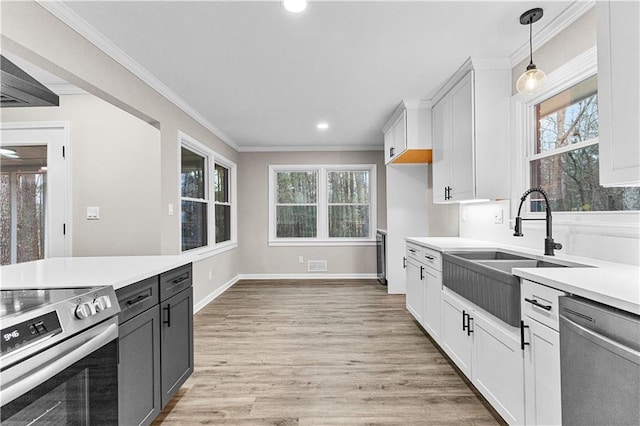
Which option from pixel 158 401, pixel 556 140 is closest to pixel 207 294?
pixel 158 401

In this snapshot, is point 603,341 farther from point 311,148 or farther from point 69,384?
point 311,148

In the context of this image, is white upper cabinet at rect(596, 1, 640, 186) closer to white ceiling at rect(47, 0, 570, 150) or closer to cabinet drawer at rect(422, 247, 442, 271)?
white ceiling at rect(47, 0, 570, 150)

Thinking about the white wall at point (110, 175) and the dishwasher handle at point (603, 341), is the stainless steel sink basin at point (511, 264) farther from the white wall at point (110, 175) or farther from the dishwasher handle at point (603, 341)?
the white wall at point (110, 175)

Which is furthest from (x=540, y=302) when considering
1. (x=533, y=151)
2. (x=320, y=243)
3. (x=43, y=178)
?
(x=320, y=243)

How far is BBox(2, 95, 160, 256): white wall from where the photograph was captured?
3186 mm

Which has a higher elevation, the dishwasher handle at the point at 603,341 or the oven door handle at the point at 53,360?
the dishwasher handle at the point at 603,341

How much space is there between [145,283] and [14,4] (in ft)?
5.25

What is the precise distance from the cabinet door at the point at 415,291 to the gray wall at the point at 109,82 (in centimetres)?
251

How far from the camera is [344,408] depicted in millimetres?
2125

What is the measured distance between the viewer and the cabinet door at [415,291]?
10.8 ft

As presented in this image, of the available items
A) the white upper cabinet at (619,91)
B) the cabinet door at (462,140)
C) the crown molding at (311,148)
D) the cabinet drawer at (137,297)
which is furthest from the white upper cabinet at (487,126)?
the crown molding at (311,148)

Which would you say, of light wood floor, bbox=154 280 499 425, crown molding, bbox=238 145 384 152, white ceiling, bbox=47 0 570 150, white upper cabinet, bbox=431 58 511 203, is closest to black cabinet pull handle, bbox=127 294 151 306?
light wood floor, bbox=154 280 499 425

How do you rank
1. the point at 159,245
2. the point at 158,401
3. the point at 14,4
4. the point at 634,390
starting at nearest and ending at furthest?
the point at 634,390
the point at 14,4
the point at 158,401
the point at 159,245

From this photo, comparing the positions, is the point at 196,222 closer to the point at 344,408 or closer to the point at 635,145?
the point at 344,408
